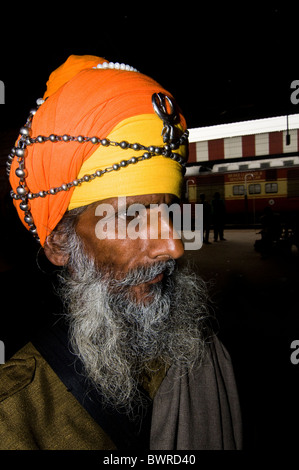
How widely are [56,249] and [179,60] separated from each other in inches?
156

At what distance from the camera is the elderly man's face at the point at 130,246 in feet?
3.38

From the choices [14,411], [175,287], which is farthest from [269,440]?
[14,411]

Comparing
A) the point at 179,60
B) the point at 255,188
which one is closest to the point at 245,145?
the point at 255,188

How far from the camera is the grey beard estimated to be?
109cm

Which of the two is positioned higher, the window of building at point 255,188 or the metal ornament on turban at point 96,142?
the window of building at point 255,188

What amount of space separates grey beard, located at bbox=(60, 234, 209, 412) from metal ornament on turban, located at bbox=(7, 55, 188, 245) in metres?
0.27

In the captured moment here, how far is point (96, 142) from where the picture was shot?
3.26 ft

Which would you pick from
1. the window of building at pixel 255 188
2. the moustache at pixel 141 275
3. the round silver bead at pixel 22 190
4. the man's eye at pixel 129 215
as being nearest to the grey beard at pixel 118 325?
the moustache at pixel 141 275

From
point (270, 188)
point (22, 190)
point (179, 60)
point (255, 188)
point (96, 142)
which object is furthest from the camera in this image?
point (255, 188)

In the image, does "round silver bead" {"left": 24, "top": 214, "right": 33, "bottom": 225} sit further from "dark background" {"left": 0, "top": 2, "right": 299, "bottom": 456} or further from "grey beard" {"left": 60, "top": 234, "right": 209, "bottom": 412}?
"dark background" {"left": 0, "top": 2, "right": 299, "bottom": 456}

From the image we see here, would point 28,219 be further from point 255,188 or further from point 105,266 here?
point 255,188

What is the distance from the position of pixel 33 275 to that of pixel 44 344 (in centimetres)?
106

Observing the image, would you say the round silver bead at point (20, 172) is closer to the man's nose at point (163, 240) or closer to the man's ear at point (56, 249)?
the man's ear at point (56, 249)

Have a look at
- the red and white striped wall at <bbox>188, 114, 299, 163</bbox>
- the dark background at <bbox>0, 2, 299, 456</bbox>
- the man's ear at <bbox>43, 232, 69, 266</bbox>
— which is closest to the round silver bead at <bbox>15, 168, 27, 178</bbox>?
the man's ear at <bbox>43, 232, 69, 266</bbox>
